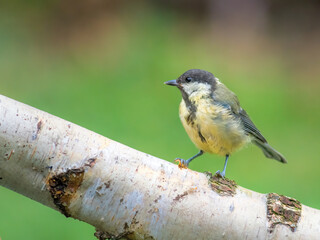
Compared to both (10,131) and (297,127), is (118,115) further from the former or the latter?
(10,131)

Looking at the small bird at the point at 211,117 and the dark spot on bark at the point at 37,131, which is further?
the small bird at the point at 211,117

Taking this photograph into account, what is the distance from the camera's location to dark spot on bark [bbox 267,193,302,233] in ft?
6.68

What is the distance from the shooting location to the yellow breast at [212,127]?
11.1 feet

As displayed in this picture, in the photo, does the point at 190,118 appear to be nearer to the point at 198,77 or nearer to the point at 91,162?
the point at 198,77

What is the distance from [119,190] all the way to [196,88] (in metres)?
1.81

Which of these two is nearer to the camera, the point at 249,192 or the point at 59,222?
the point at 249,192

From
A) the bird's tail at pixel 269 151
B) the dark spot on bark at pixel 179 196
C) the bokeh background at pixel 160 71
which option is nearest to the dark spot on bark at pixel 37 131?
the dark spot on bark at pixel 179 196

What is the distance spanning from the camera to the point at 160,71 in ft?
23.0

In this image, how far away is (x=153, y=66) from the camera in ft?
23.4

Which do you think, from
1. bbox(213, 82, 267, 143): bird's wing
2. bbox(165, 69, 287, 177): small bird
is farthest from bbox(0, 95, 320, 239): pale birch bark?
bbox(213, 82, 267, 143): bird's wing

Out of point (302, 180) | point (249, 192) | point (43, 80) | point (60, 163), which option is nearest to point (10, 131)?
point (60, 163)

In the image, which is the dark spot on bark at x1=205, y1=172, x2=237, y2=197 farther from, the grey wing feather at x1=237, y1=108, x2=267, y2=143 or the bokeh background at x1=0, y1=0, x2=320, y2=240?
the bokeh background at x1=0, y1=0, x2=320, y2=240

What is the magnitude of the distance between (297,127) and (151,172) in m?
4.73

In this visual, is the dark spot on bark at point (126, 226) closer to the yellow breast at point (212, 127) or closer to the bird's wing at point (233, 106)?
the yellow breast at point (212, 127)
